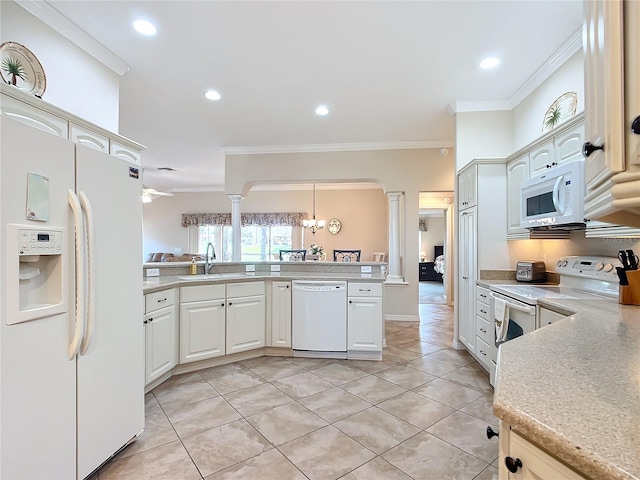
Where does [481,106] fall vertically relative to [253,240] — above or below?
above

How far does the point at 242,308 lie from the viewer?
338cm

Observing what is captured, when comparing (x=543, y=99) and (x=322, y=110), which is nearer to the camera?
(x=543, y=99)

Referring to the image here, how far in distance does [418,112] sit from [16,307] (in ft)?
13.0

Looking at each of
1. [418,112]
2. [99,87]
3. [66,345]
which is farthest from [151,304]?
[418,112]

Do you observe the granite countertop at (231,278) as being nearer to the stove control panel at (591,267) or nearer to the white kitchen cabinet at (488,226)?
the white kitchen cabinet at (488,226)

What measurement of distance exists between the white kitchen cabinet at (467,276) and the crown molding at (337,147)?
5.90 ft

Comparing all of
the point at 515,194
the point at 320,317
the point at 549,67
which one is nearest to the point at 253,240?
the point at 320,317

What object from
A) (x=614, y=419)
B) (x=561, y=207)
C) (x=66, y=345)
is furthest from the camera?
(x=561, y=207)

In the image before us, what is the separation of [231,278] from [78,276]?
1.87 meters

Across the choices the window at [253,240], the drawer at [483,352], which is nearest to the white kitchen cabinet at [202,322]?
the drawer at [483,352]

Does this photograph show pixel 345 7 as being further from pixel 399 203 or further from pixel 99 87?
pixel 399 203

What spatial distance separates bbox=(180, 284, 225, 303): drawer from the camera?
304 centimetres

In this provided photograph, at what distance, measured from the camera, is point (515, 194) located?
9.84 ft

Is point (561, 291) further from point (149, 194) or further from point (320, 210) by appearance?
point (149, 194)
